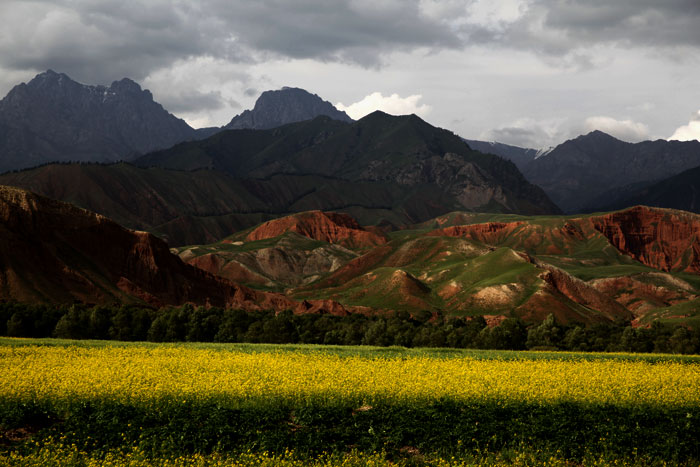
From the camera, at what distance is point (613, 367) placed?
140 feet

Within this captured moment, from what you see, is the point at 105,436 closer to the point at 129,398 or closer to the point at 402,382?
the point at 129,398

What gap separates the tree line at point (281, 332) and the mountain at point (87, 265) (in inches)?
1530

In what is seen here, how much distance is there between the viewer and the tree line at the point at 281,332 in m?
81.4

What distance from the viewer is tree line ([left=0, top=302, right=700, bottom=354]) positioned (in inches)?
3206

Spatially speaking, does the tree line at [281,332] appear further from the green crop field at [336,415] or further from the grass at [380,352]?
the green crop field at [336,415]

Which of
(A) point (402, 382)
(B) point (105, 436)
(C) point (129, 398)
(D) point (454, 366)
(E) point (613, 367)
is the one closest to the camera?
(B) point (105, 436)

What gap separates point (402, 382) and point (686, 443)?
13.9m

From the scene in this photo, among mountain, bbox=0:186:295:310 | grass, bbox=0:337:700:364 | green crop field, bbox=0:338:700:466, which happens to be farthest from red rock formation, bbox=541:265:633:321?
green crop field, bbox=0:338:700:466

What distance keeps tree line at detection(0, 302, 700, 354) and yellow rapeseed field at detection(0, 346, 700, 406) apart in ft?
124

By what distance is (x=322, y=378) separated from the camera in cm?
3431

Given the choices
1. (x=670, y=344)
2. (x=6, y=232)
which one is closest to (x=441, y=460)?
(x=670, y=344)

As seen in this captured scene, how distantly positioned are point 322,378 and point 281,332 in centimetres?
4991

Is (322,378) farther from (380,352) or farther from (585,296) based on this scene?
(585,296)

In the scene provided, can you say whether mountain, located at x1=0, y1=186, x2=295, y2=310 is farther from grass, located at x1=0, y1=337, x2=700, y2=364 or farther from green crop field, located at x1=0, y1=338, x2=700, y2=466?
green crop field, located at x1=0, y1=338, x2=700, y2=466
